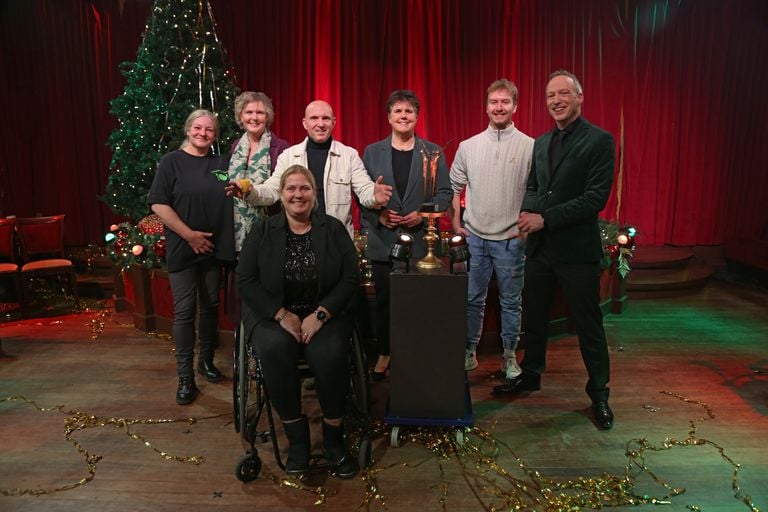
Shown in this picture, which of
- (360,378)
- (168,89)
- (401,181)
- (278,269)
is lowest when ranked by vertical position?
(360,378)

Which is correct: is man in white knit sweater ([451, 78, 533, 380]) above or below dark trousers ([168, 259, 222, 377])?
above

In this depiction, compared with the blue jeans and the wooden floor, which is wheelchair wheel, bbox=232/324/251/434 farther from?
the blue jeans

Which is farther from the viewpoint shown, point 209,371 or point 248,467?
point 209,371

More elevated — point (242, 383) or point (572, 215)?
point (572, 215)

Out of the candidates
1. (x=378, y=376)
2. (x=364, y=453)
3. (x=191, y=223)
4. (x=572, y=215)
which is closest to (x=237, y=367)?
(x=364, y=453)

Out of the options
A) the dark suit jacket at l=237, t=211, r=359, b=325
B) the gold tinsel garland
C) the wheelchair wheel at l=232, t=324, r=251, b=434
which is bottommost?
the gold tinsel garland

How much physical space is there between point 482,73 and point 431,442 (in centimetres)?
469

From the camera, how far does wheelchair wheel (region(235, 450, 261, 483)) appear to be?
2340mm

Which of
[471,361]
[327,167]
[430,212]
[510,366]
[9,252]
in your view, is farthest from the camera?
[9,252]

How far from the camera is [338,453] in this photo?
242 cm

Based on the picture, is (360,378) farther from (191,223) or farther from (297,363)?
(191,223)

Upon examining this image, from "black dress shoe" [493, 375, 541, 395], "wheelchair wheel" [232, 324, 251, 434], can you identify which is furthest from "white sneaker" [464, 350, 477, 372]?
"wheelchair wheel" [232, 324, 251, 434]

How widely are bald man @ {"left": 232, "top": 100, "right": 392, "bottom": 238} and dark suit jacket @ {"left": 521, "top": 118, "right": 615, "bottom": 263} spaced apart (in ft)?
2.75

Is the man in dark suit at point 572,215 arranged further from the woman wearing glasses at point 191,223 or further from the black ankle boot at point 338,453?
the woman wearing glasses at point 191,223
